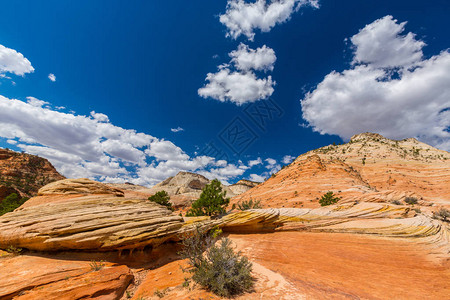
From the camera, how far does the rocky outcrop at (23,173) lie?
155 feet

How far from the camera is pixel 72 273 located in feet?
27.3

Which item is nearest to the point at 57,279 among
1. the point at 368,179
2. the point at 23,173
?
the point at 368,179

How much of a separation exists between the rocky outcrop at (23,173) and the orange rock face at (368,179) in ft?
196

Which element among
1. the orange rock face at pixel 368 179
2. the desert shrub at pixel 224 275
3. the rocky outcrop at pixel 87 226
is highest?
the orange rock face at pixel 368 179

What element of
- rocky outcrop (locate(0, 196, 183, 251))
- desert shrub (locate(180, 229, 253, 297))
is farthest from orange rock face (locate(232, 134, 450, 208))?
rocky outcrop (locate(0, 196, 183, 251))

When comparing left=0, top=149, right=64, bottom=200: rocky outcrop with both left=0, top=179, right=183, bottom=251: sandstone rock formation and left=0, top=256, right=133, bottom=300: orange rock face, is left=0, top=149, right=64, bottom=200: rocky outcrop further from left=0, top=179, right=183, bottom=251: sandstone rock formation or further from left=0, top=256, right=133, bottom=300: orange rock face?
left=0, top=256, right=133, bottom=300: orange rock face

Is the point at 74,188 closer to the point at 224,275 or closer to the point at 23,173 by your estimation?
the point at 224,275

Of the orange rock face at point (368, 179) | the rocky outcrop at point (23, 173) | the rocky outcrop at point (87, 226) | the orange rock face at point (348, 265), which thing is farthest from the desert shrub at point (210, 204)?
the rocky outcrop at point (23, 173)

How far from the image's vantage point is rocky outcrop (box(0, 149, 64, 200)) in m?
47.2

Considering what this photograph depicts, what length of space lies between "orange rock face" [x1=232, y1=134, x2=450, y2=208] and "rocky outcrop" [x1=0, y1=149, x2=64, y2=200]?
59676 mm

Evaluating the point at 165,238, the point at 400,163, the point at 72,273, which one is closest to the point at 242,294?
the point at 165,238

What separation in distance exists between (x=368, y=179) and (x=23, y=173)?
96929mm

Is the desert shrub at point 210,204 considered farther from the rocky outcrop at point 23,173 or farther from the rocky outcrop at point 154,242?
the rocky outcrop at point 23,173

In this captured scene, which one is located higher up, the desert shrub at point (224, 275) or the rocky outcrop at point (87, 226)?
the rocky outcrop at point (87, 226)
